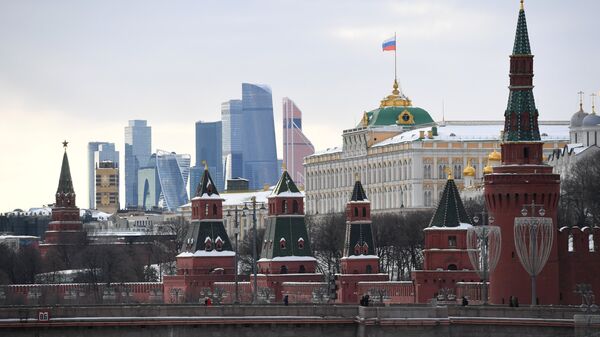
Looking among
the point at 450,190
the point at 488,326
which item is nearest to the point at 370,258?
→ the point at 450,190

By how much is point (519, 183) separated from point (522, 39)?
310 inches

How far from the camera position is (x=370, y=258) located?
200 meters

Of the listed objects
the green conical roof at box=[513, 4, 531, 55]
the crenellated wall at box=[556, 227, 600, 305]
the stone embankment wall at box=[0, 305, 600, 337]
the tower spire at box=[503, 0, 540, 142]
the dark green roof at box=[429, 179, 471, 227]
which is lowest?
the stone embankment wall at box=[0, 305, 600, 337]

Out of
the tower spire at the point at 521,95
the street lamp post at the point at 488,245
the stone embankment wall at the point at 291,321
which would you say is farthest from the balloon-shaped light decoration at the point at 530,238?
the stone embankment wall at the point at 291,321

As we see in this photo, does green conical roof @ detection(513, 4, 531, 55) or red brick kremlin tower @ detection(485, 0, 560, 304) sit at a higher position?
green conical roof @ detection(513, 4, 531, 55)

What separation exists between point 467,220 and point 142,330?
62037mm

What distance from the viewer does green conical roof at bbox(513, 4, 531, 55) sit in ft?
502

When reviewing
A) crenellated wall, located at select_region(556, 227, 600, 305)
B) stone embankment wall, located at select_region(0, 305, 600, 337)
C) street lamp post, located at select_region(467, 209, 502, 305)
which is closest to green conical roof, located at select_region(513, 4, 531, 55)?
street lamp post, located at select_region(467, 209, 502, 305)

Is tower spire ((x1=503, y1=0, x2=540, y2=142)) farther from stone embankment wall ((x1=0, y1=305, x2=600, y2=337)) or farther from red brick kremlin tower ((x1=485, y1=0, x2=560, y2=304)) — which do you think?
stone embankment wall ((x1=0, y1=305, x2=600, y2=337))

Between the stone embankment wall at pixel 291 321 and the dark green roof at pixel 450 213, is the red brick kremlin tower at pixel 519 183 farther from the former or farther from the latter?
the dark green roof at pixel 450 213

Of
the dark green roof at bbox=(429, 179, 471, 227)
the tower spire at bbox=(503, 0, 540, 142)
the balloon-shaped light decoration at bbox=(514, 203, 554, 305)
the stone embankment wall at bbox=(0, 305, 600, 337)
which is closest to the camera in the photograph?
the stone embankment wall at bbox=(0, 305, 600, 337)

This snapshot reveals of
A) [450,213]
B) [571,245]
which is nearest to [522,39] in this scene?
[571,245]

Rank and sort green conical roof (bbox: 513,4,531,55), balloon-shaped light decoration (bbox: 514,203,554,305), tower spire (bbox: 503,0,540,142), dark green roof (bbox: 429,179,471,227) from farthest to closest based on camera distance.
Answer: dark green roof (bbox: 429,179,471,227)
tower spire (bbox: 503,0,540,142)
green conical roof (bbox: 513,4,531,55)
balloon-shaped light decoration (bbox: 514,203,554,305)

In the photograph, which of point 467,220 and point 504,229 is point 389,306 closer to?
point 504,229
